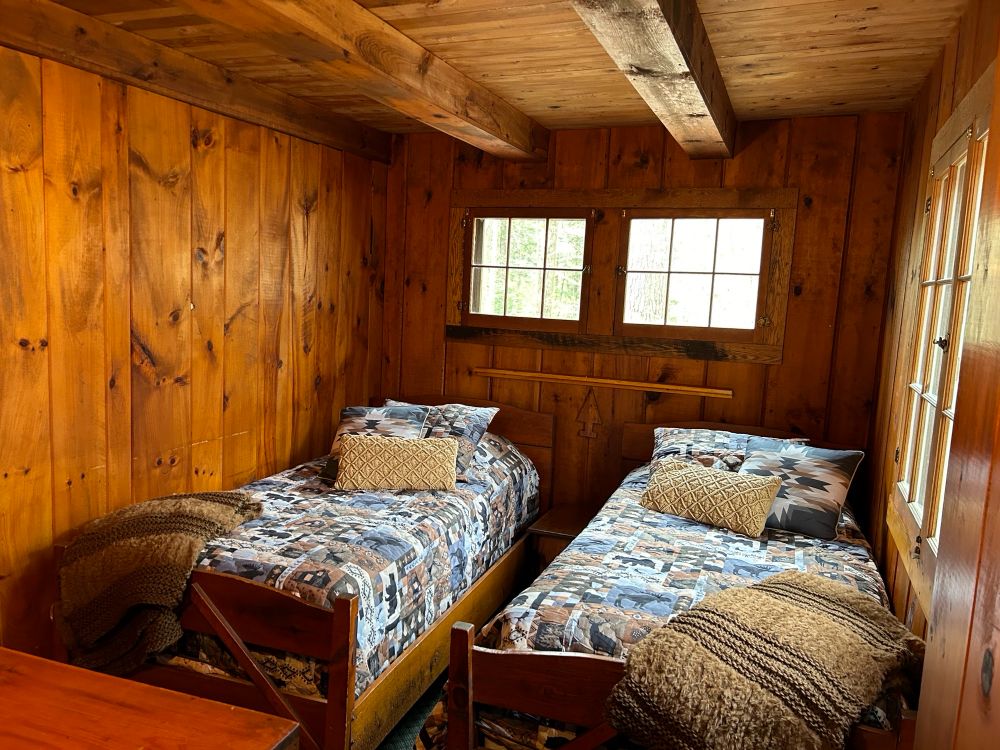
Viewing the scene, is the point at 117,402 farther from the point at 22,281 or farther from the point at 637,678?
the point at 637,678

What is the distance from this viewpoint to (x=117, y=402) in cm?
260

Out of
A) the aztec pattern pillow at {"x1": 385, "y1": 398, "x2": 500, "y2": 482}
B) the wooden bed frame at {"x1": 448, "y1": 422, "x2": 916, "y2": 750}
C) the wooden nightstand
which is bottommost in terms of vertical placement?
the wooden nightstand

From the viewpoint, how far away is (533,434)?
3814 millimetres

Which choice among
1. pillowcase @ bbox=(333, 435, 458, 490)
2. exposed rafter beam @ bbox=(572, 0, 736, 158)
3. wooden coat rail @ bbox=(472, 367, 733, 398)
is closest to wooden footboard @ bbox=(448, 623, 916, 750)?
pillowcase @ bbox=(333, 435, 458, 490)

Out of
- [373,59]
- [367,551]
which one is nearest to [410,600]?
[367,551]

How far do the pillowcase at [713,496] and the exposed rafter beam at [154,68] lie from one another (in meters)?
2.27

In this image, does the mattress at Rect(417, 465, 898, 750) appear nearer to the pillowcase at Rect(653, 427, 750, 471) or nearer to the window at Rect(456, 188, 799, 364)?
the pillowcase at Rect(653, 427, 750, 471)

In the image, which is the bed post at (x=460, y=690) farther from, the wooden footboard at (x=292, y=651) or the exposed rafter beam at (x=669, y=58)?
the exposed rafter beam at (x=669, y=58)

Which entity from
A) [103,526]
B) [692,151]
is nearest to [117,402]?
[103,526]

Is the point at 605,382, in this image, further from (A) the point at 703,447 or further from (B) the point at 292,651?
(B) the point at 292,651

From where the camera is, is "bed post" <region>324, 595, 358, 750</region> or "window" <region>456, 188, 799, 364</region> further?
"window" <region>456, 188, 799, 364</region>

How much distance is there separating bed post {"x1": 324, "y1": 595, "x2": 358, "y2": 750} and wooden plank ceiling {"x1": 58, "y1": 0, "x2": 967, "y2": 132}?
5.22 feet

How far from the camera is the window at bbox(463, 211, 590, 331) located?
3719mm

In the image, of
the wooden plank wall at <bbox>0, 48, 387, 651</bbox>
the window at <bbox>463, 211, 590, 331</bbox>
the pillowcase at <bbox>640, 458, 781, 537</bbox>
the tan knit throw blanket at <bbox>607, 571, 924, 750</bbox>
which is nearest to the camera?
the tan knit throw blanket at <bbox>607, 571, 924, 750</bbox>
